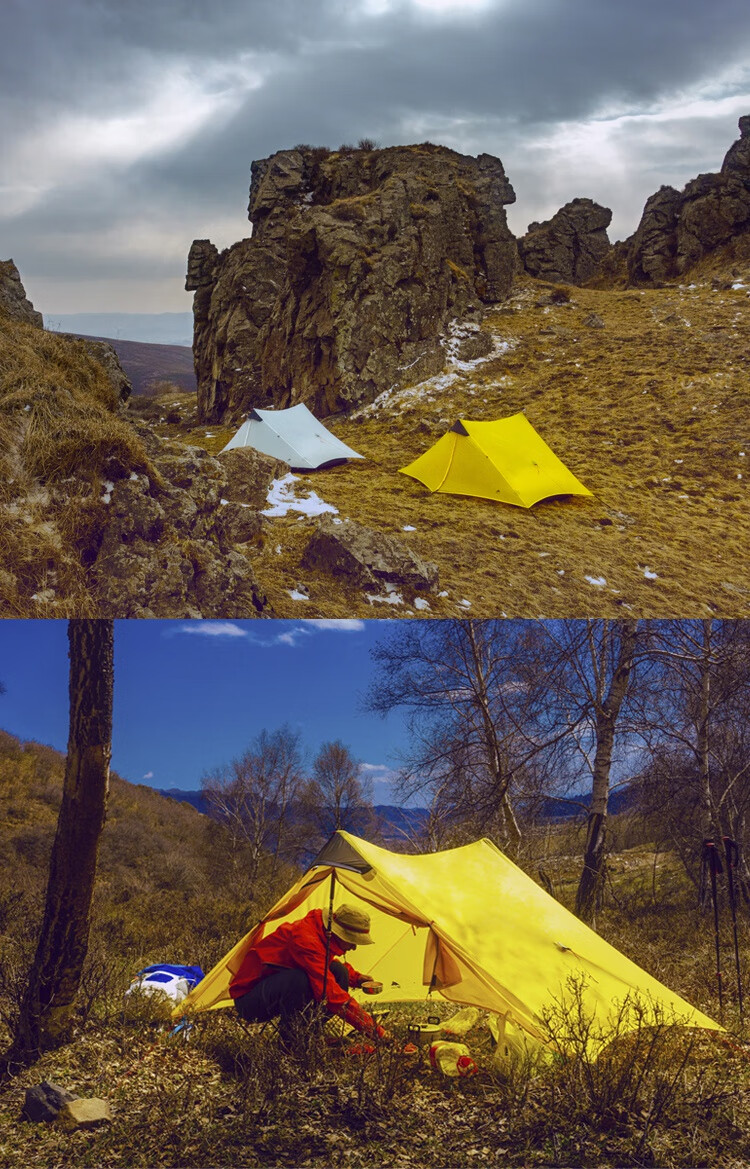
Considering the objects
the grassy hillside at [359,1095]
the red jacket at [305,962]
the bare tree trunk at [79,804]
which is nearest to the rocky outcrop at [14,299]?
the bare tree trunk at [79,804]

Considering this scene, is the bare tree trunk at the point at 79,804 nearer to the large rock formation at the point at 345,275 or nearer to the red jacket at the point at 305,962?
the red jacket at the point at 305,962

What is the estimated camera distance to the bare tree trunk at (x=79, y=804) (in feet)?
16.1

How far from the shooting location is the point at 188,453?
736 cm

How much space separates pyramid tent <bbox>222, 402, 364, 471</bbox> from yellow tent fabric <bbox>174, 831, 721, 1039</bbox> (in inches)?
363

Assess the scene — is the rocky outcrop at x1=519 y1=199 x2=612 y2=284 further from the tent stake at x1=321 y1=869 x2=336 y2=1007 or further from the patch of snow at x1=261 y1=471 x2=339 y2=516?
the tent stake at x1=321 y1=869 x2=336 y2=1007

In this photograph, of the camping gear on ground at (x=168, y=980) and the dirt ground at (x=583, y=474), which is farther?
the dirt ground at (x=583, y=474)

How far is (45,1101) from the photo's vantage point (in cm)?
380

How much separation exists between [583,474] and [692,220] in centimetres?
2076

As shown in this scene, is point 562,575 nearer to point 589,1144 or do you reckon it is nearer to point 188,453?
point 188,453

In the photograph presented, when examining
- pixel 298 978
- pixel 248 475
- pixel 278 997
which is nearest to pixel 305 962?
pixel 298 978

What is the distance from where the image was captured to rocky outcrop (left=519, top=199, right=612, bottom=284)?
3566cm

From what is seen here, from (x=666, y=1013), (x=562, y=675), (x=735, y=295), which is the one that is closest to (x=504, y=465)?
(x=562, y=675)

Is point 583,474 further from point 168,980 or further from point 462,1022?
point 168,980

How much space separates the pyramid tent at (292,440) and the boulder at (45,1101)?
10.5m
